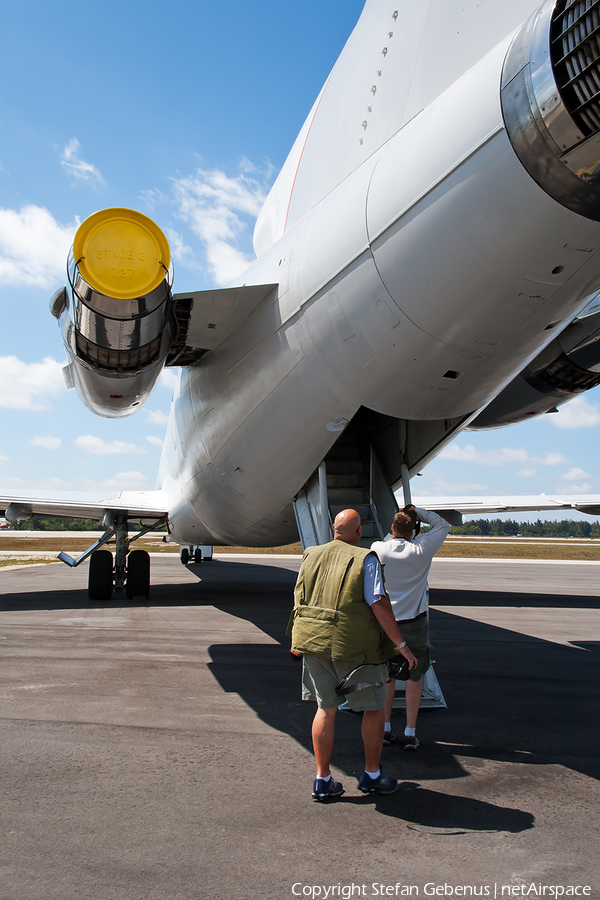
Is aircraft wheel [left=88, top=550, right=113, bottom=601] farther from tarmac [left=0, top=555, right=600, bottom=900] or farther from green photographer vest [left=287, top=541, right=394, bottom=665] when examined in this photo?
green photographer vest [left=287, top=541, right=394, bottom=665]

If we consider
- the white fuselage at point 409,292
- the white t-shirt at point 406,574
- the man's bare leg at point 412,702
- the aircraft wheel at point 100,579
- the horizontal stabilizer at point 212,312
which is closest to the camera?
the white fuselage at point 409,292

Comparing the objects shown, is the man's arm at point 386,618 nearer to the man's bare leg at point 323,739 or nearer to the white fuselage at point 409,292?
the man's bare leg at point 323,739

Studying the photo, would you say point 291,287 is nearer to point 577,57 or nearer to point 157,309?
point 157,309

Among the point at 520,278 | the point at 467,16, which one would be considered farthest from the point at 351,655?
the point at 467,16

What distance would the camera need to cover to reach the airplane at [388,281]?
10.7ft

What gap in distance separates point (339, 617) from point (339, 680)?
0.37m

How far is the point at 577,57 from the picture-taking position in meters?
2.82

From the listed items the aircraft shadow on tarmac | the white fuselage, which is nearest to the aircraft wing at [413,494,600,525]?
the aircraft shadow on tarmac

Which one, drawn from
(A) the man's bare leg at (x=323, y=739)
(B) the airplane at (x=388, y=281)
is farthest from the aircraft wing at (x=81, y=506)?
(A) the man's bare leg at (x=323, y=739)

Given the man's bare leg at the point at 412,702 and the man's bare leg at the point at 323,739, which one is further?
the man's bare leg at the point at 412,702

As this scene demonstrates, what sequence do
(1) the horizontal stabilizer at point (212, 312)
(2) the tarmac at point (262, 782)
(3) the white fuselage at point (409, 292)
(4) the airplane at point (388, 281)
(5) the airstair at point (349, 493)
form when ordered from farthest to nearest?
(5) the airstair at point (349, 493), (1) the horizontal stabilizer at point (212, 312), (3) the white fuselage at point (409, 292), (4) the airplane at point (388, 281), (2) the tarmac at point (262, 782)

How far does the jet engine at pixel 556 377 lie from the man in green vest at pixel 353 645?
3572mm

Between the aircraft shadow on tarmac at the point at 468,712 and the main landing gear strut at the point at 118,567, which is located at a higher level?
the main landing gear strut at the point at 118,567

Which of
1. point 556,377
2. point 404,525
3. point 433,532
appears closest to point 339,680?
point 404,525
